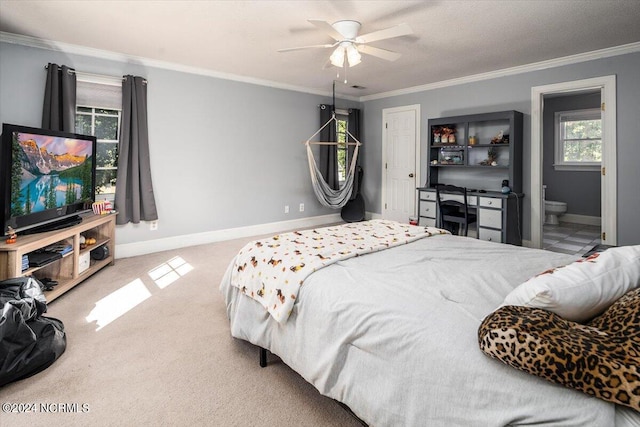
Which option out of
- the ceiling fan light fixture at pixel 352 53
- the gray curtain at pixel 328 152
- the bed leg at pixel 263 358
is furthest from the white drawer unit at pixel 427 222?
the bed leg at pixel 263 358

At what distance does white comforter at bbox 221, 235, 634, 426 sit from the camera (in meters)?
0.92

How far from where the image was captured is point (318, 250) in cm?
195

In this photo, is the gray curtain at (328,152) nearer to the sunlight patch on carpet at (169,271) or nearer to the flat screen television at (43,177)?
the sunlight patch on carpet at (169,271)

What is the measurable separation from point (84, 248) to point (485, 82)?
5.11 metres

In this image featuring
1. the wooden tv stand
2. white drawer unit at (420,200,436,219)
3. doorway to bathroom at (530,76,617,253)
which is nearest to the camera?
the wooden tv stand

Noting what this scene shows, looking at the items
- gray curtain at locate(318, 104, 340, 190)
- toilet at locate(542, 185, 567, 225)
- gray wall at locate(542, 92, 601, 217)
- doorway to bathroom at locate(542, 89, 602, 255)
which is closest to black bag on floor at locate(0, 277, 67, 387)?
gray curtain at locate(318, 104, 340, 190)

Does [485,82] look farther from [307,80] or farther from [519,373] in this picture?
[519,373]

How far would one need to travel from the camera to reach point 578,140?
6129mm

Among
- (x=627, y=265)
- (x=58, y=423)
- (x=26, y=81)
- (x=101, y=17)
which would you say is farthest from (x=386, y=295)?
(x=26, y=81)

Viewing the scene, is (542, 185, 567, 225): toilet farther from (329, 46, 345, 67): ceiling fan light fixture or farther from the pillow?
the pillow

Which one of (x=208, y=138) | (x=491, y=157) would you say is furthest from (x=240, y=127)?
(x=491, y=157)

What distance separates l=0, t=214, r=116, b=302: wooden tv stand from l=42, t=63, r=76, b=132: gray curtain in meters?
0.95

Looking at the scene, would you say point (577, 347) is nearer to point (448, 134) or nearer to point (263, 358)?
point (263, 358)

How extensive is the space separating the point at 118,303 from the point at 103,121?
2232mm
